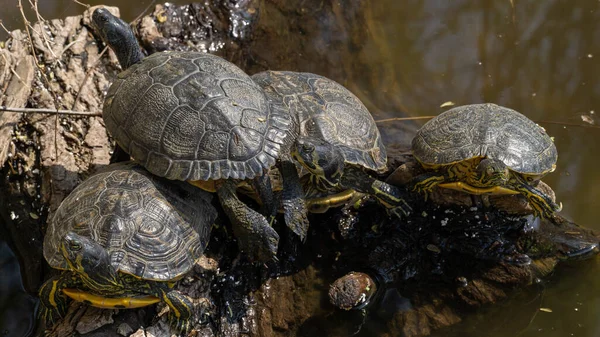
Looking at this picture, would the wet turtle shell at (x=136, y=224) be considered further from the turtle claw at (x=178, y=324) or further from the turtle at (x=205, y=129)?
the turtle claw at (x=178, y=324)

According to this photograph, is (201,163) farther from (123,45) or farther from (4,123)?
(4,123)

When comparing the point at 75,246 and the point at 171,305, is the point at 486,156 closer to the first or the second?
the point at 171,305

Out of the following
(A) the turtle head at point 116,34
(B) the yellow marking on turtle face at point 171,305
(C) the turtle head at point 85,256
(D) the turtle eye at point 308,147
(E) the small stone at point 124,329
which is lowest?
(E) the small stone at point 124,329

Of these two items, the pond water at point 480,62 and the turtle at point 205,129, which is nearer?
the turtle at point 205,129

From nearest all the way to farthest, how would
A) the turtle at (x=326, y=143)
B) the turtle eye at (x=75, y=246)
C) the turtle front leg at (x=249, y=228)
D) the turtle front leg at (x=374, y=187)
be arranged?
the turtle eye at (x=75, y=246) < the turtle front leg at (x=249, y=228) < the turtle at (x=326, y=143) < the turtle front leg at (x=374, y=187)

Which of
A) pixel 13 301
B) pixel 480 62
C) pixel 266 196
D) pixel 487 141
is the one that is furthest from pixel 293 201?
pixel 480 62

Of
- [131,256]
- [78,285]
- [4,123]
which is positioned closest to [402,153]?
[131,256]

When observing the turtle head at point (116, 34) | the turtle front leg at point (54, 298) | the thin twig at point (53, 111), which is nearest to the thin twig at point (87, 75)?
the thin twig at point (53, 111)
